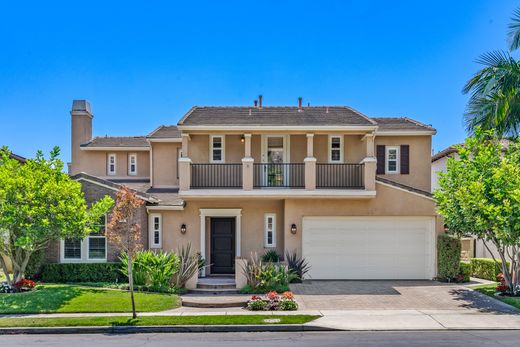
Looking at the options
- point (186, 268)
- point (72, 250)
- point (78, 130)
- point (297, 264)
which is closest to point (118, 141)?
point (78, 130)

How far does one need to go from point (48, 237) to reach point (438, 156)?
68.3ft

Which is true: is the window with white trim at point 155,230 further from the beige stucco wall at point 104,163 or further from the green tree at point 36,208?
the beige stucco wall at point 104,163

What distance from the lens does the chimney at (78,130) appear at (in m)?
21.8

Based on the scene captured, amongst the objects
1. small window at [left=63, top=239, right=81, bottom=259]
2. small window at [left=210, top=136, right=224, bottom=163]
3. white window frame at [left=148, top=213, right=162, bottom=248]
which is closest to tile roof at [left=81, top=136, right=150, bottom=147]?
small window at [left=210, top=136, right=224, bottom=163]

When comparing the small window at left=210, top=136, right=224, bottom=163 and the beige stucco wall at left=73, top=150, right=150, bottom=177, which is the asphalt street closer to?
the small window at left=210, top=136, right=224, bottom=163

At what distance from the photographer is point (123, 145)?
21469 mm

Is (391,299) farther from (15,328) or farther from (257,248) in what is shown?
(15,328)

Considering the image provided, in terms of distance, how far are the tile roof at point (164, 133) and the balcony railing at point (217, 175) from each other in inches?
142

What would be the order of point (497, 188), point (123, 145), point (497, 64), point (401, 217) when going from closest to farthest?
point (497, 188), point (497, 64), point (401, 217), point (123, 145)

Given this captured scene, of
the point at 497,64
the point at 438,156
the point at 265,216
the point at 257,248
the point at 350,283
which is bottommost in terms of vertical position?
the point at 350,283

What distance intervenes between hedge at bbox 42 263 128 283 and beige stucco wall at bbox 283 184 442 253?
21.4 ft

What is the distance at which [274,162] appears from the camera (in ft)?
56.2

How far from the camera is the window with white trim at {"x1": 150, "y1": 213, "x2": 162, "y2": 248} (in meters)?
16.1

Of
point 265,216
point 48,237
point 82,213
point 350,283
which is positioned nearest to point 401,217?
point 350,283
